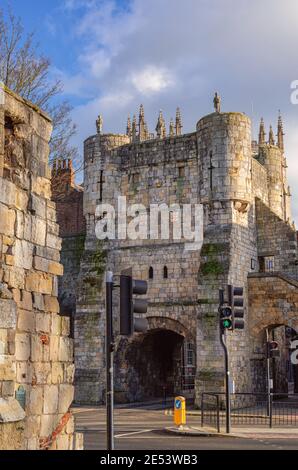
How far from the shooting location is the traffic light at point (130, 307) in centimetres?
818

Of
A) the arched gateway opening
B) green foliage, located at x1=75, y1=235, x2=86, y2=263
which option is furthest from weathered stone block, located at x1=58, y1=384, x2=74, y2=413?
green foliage, located at x1=75, y1=235, x2=86, y2=263

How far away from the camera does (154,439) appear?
51.5ft

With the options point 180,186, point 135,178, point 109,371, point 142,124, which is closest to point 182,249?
point 180,186

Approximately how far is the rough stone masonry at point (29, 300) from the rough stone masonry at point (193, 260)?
16.3 m

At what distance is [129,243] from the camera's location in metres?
28.2

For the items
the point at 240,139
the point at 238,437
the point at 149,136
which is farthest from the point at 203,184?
the point at 149,136

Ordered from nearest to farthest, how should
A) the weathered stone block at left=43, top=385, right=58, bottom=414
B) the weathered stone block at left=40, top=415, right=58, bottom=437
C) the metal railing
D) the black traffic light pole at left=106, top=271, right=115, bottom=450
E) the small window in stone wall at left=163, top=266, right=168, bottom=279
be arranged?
the weathered stone block at left=40, top=415, right=58, bottom=437 < the weathered stone block at left=43, top=385, right=58, bottom=414 < the black traffic light pole at left=106, top=271, right=115, bottom=450 < the metal railing < the small window in stone wall at left=163, top=266, right=168, bottom=279

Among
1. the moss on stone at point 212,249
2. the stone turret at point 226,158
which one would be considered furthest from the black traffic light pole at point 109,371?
the stone turret at point 226,158

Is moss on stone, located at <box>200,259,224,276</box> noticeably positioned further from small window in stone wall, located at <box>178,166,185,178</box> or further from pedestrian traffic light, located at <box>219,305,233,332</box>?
pedestrian traffic light, located at <box>219,305,233,332</box>

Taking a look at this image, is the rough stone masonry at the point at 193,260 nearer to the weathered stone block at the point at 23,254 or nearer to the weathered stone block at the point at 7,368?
the weathered stone block at the point at 23,254

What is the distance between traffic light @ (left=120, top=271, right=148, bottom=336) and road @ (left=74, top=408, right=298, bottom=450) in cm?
630

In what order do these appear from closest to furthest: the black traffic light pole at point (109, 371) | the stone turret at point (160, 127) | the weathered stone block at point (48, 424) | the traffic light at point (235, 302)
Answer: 1. the weathered stone block at point (48, 424)
2. the black traffic light pole at point (109, 371)
3. the traffic light at point (235, 302)
4. the stone turret at point (160, 127)

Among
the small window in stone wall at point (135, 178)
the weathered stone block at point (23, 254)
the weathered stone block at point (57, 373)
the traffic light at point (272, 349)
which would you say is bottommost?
the weathered stone block at point (57, 373)

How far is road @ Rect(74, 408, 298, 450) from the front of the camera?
45.8ft
